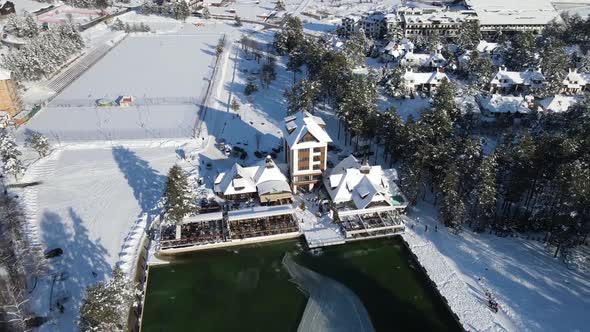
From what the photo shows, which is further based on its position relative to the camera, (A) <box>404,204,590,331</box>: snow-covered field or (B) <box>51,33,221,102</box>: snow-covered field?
(B) <box>51,33,221,102</box>: snow-covered field

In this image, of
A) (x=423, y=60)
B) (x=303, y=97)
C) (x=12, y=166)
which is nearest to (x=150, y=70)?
(x=303, y=97)

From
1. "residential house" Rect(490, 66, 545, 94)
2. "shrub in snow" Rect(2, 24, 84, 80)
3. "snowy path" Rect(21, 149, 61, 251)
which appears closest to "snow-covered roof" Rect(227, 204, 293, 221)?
"snowy path" Rect(21, 149, 61, 251)

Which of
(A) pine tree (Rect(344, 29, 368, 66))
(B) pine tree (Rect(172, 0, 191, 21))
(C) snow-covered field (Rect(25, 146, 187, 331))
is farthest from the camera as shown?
(B) pine tree (Rect(172, 0, 191, 21))

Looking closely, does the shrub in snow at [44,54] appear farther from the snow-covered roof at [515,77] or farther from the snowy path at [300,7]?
the snow-covered roof at [515,77]

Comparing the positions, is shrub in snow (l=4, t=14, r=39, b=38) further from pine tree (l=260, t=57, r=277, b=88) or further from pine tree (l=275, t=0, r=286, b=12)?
pine tree (l=275, t=0, r=286, b=12)

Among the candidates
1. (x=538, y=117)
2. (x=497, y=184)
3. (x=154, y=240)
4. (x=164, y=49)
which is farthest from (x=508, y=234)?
(x=164, y=49)

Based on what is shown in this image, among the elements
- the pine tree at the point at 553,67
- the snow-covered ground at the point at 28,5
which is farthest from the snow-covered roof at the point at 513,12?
the snow-covered ground at the point at 28,5

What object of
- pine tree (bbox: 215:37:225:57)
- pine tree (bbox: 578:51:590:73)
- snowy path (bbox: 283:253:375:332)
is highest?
pine tree (bbox: 578:51:590:73)

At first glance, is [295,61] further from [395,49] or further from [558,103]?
[558,103]
